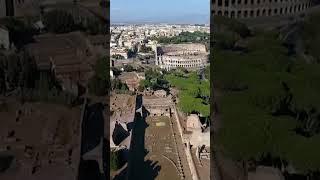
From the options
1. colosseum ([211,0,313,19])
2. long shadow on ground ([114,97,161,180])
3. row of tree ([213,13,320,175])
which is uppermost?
colosseum ([211,0,313,19])


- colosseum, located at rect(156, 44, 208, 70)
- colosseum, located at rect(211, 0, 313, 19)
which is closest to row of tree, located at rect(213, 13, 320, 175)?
colosseum, located at rect(211, 0, 313, 19)

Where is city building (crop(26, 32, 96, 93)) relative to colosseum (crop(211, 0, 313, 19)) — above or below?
below

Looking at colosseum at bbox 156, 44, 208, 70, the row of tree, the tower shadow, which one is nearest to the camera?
the row of tree

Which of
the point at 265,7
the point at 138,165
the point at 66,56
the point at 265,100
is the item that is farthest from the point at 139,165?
the point at 265,7

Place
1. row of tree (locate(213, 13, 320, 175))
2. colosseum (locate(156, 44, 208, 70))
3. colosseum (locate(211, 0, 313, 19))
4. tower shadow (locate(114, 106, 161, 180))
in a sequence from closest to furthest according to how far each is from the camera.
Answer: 1. row of tree (locate(213, 13, 320, 175))
2. colosseum (locate(211, 0, 313, 19))
3. tower shadow (locate(114, 106, 161, 180))
4. colosseum (locate(156, 44, 208, 70))

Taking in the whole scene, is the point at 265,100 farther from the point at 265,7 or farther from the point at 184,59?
the point at 184,59

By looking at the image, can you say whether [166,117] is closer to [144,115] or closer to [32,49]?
[144,115]

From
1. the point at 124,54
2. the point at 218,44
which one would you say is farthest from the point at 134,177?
the point at 124,54

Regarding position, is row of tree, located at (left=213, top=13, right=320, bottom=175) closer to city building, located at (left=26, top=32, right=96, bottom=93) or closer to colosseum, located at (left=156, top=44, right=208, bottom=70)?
city building, located at (left=26, top=32, right=96, bottom=93)

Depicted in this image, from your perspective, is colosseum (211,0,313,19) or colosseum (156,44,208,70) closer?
colosseum (211,0,313,19)
